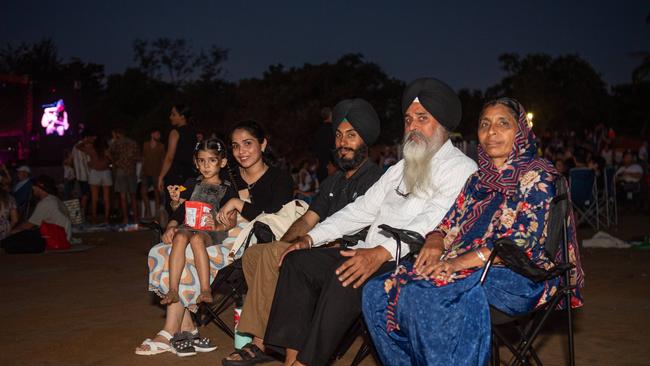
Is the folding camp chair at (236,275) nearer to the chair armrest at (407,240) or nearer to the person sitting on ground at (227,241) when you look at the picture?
the person sitting on ground at (227,241)

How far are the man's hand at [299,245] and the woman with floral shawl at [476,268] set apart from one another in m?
0.71

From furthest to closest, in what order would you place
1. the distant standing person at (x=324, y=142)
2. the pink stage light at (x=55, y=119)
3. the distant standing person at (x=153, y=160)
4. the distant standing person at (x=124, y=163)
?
the pink stage light at (x=55, y=119) < the distant standing person at (x=124, y=163) < the distant standing person at (x=153, y=160) < the distant standing person at (x=324, y=142)

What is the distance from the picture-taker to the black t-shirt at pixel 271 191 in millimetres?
5078

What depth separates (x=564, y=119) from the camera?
55219mm

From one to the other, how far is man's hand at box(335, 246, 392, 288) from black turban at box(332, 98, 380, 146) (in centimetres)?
107

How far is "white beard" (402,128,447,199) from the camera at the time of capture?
4105 millimetres

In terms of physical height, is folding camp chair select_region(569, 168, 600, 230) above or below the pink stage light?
below

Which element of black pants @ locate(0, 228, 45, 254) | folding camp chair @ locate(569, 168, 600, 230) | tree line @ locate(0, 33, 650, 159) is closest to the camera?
black pants @ locate(0, 228, 45, 254)

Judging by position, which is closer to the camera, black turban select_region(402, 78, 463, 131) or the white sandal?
black turban select_region(402, 78, 463, 131)

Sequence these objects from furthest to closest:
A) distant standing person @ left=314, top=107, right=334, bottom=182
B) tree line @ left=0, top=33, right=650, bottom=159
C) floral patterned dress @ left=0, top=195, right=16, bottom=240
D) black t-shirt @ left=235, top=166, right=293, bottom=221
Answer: tree line @ left=0, top=33, right=650, bottom=159 → floral patterned dress @ left=0, top=195, right=16, bottom=240 → distant standing person @ left=314, top=107, right=334, bottom=182 → black t-shirt @ left=235, top=166, right=293, bottom=221

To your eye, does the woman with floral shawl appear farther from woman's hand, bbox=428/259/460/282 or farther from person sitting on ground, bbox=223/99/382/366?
person sitting on ground, bbox=223/99/382/366

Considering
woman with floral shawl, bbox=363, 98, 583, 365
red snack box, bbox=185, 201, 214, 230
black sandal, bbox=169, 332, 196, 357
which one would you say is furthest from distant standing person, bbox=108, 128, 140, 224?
woman with floral shawl, bbox=363, 98, 583, 365

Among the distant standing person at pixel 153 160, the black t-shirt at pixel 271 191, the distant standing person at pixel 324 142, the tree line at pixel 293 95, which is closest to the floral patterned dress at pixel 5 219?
the distant standing person at pixel 153 160

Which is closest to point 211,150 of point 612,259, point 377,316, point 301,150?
point 377,316
